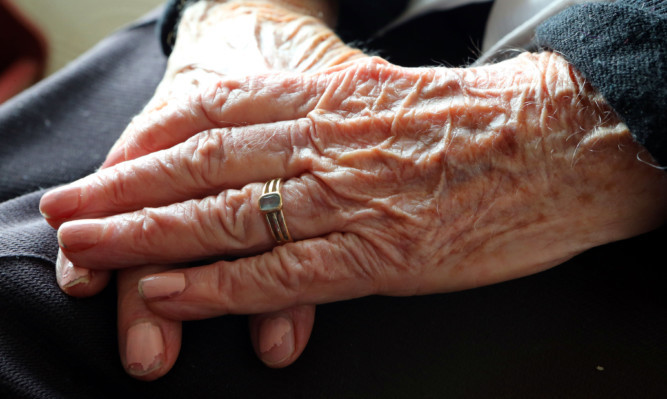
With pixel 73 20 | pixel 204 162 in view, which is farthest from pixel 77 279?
pixel 73 20

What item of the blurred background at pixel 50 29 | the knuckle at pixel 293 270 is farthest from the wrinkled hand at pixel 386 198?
the blurred background at pixel 50 29

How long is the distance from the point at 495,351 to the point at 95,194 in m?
0.58

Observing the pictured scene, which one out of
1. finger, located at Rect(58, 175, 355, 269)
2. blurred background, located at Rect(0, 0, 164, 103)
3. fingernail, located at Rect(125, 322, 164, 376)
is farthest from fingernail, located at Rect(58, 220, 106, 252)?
blurred background, located at Rect(0, 0, 164, 103)

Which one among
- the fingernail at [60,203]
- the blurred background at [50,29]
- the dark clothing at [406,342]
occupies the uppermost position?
Answer: the fingernail at [60,203]

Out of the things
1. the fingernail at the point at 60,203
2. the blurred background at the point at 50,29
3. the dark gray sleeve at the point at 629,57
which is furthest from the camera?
the blurred background at the point at 50,29

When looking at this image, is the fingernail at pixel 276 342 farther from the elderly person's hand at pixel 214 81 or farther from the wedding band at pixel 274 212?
the wedding band at pixel 274 212

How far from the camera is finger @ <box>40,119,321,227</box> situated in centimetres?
74

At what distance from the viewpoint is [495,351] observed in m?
0.72

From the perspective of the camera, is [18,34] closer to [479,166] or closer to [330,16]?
[330,16]

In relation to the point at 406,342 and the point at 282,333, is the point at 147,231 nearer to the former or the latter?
the point at 282,333

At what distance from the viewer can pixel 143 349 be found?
0.68m

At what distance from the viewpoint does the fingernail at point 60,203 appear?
73cm

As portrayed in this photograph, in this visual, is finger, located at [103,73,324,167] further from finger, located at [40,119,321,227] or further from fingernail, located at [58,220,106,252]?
fingernail, located at [58,220,106,252]

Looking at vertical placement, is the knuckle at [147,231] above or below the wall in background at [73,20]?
above
